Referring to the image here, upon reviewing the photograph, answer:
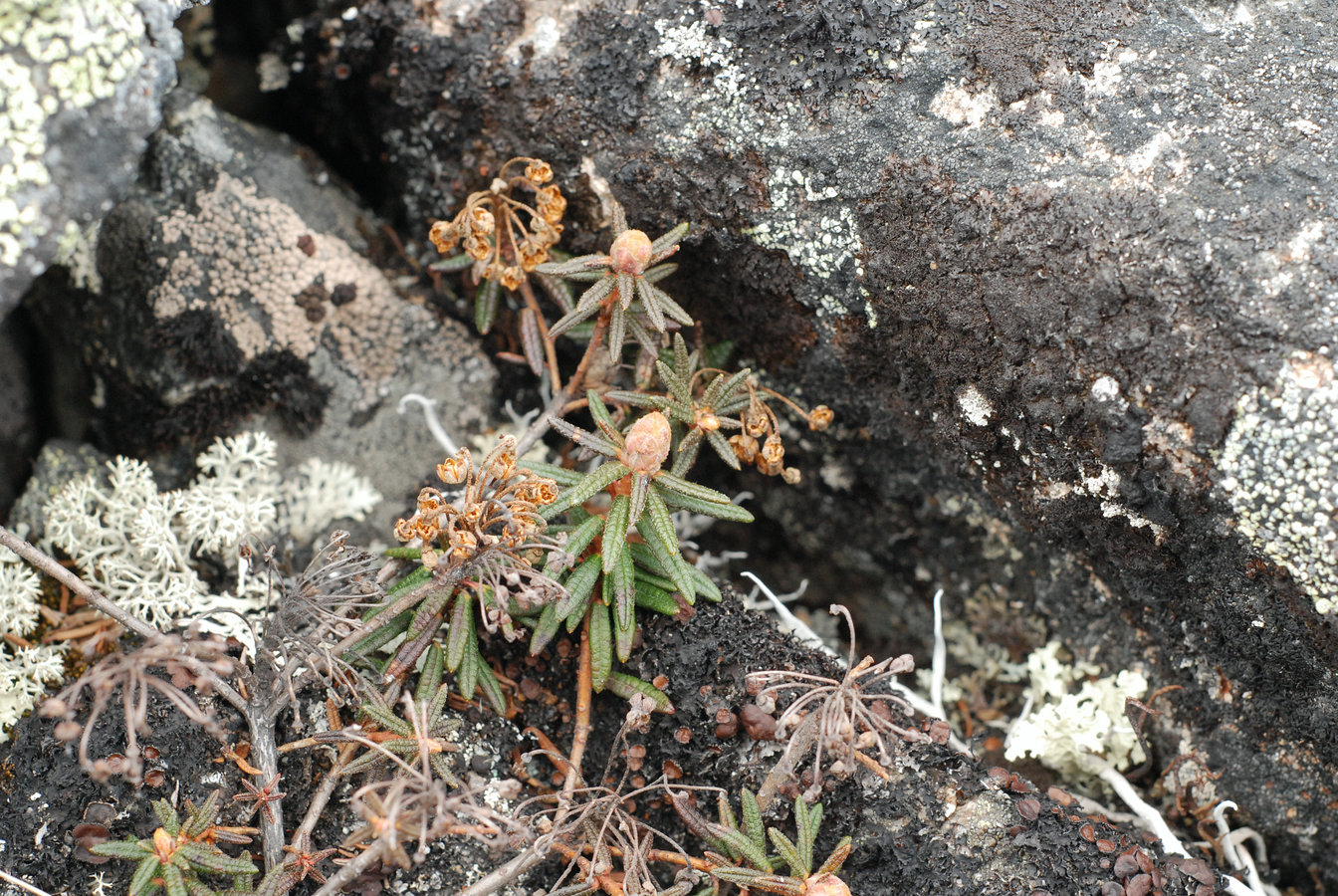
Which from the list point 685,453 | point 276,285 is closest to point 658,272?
point 685,453

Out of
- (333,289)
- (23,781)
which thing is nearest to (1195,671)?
(333,289)

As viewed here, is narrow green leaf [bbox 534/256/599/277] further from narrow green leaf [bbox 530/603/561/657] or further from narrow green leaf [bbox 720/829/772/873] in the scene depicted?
narrow green leaf [bbox 720/829/772/873]

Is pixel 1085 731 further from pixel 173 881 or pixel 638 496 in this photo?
pixel 173 881

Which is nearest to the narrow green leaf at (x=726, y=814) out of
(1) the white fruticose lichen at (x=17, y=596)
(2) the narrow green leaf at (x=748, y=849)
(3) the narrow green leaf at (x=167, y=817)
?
(2) the narrow green leaf at (x=748, y=849)

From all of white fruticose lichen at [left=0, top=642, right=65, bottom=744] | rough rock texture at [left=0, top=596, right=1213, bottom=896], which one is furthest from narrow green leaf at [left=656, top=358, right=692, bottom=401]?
white fruticose lichen at [left=0, top=642, right=65, bottom=744]

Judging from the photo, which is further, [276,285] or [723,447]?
[276,285]

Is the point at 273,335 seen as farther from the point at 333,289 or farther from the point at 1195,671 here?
the point at 1195,671

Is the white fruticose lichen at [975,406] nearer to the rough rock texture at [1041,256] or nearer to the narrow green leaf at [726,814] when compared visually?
the rough rock texture at [1041,256]
